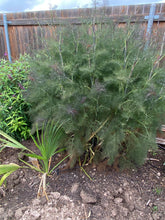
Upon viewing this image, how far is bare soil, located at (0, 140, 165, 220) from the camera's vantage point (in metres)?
1.64

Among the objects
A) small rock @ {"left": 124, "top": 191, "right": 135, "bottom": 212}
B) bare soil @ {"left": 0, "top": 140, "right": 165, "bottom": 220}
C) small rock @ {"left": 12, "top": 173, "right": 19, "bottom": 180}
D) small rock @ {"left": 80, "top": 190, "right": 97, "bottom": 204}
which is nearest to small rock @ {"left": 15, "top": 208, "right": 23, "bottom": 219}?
bare soil @ {"left": 0, "top": 140, "right": 165, "bottom": 220}

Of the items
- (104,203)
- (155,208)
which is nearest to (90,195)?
(104,203)

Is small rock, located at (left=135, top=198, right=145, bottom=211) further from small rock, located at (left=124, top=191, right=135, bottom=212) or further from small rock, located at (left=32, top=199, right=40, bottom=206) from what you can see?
small rock, located at (left=32, top=199, right=40, bottom=206)

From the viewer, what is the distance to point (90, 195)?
1.84m

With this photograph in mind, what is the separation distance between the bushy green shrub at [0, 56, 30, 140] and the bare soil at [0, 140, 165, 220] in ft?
2.45

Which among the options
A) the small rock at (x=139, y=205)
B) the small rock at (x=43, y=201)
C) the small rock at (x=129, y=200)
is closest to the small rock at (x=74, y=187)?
the small rock at (x=43, y=201)

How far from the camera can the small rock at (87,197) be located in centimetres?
176

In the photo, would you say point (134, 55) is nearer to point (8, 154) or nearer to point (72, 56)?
point (72, 56)

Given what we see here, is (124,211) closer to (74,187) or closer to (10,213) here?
A: (74,187)

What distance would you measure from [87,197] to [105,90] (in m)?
1.11

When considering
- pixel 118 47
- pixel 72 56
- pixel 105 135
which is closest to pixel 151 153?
pixel 105 135

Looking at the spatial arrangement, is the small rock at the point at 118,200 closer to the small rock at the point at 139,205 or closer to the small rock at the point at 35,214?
the small rock at the point at 139,205

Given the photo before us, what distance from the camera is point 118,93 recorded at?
1.84 metres

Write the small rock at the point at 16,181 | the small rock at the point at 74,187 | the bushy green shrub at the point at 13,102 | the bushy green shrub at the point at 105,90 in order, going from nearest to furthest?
the bushy green shrub at the point at 105,90 → the small rock at the point at 74,187 → the small rock at the point at 16,181 → the bushy green shrub at the point at 13,102
